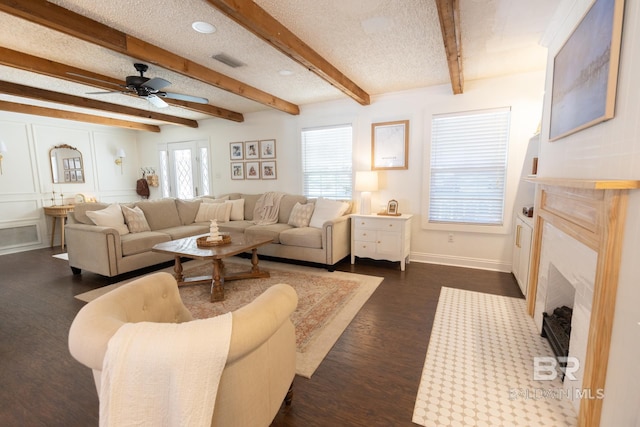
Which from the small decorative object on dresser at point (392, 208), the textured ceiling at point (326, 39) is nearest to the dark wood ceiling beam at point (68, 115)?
the textured ceiling at point (326, 39)

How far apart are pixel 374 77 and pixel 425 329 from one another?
112 inches

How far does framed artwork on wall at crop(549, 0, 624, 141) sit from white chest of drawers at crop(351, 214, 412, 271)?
193 centimetres

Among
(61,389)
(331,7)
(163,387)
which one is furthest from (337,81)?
(61,389)

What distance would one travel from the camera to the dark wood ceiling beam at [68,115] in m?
4.44

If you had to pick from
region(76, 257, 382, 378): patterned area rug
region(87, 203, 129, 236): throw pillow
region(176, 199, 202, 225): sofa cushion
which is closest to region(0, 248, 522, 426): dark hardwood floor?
region(76, 257, 382, 378): patterned area rug

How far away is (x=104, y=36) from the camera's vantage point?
2285mm

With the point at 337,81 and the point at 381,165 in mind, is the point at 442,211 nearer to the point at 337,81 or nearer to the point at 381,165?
the point at 381,165

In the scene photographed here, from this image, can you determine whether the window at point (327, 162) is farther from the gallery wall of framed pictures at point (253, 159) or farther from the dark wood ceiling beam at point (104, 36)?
the dark wood ceiling beam at point (104, 36)

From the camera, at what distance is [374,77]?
3.49 m

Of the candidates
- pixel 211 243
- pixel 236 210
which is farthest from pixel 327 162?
pixel 211 243

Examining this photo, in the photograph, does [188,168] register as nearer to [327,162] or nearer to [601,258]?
[327,162]

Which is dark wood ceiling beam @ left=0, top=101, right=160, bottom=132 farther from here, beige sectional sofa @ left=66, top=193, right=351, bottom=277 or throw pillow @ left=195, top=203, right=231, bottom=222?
throw pillow @ left=195, top=203, right=231, bottom=222

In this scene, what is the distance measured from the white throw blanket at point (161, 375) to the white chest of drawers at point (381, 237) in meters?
3.17

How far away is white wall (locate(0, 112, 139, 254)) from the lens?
4906mm
